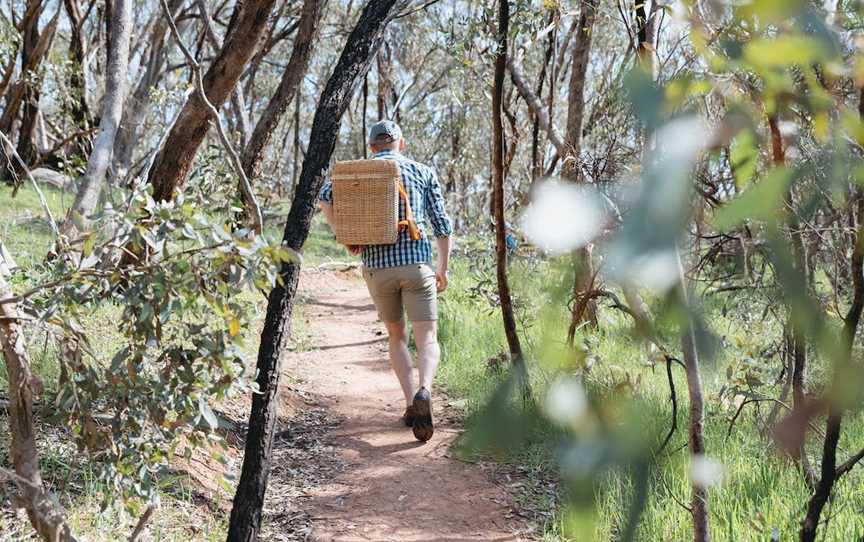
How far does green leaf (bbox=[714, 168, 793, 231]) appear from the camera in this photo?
48cm

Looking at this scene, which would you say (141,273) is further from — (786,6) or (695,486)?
(786,6)

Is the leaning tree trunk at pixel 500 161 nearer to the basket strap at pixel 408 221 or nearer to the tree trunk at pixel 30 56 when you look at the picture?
the basket strap at pixel 408 221

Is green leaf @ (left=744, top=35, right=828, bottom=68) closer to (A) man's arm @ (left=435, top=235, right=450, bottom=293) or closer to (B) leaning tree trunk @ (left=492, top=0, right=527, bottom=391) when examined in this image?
(B) leaning tree trunk @ (left=492, top=0, right=527, bottom=391)

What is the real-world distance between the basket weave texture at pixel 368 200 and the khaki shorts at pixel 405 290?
0.24m

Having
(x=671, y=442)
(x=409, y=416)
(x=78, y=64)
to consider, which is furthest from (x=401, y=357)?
(x=78, y=64)

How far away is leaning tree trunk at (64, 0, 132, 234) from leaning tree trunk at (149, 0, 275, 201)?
1.62 feet

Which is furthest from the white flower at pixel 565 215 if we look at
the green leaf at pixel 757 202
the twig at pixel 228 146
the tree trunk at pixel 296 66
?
the tree trunk at pixel 296 66

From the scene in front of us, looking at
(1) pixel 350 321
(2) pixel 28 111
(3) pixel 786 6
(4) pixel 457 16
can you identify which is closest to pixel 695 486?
(3) pixel 786 6

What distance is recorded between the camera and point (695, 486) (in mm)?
2201

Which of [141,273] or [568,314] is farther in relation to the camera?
[141,273]

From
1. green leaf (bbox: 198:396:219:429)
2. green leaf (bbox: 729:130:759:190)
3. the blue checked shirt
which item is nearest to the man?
the blue checked shirt

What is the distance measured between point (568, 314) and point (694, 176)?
24 centimetres

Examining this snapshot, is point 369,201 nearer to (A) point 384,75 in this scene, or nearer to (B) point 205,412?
(B) point 205,412

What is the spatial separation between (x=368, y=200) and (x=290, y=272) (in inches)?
65.7
